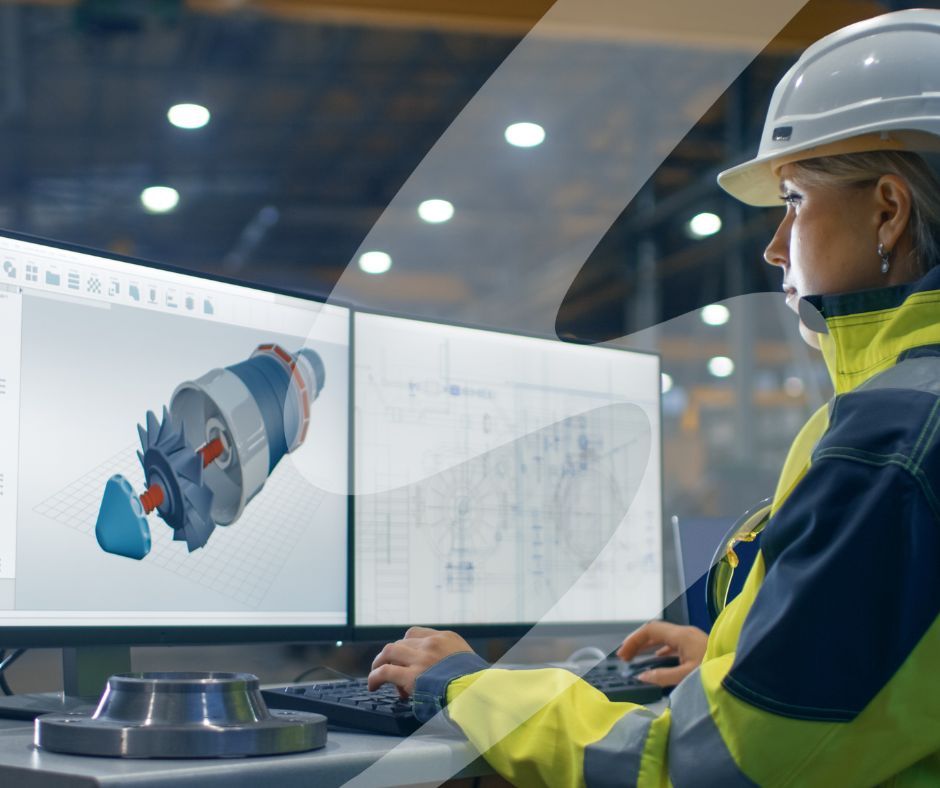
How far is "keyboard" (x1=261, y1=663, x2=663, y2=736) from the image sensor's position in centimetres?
88

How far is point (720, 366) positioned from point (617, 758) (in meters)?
7.04

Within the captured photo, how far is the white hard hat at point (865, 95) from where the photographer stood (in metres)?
1.00

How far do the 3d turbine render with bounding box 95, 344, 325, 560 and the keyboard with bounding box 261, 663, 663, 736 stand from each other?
217 millimetres

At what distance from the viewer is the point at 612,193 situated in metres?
7.62

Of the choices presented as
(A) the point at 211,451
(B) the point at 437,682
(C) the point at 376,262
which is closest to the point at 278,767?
(B) the point at 437,682

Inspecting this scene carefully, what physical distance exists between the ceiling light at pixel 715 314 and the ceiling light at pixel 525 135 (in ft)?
6.07

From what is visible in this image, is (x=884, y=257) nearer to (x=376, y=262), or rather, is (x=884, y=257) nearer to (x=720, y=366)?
(x=720, y=366)

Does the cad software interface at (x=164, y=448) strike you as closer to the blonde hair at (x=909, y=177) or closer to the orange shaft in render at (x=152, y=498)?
the orange shaft in render at (x=152, y=498)

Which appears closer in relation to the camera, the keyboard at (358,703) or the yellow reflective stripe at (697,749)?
the yellow reflective stripe at (697,749)

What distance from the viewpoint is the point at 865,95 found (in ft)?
3.35

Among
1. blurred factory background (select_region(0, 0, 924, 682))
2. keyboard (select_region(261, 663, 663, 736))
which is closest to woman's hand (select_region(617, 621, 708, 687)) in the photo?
keyboard (select_region(261, 663, 663, 736))

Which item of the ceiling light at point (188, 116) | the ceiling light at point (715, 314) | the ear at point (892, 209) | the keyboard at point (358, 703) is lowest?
the keyboard at point (358, 703)

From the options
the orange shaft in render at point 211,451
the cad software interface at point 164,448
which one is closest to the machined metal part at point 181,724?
the cad software interface at point 164,448

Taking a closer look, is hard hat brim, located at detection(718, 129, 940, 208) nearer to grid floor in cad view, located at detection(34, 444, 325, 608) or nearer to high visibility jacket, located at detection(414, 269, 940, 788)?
high visibility jacket, located at detection(414, 269, 940, 788)
